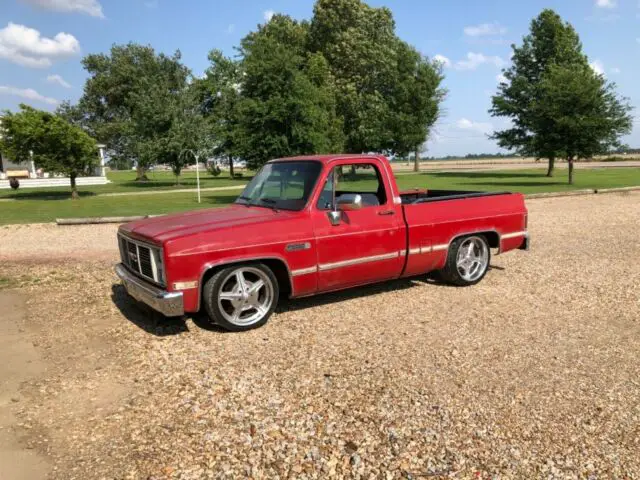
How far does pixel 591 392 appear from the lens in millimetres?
3709

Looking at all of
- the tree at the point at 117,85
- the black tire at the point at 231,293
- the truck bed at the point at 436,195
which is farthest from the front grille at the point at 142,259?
the tree at the point at 117,85

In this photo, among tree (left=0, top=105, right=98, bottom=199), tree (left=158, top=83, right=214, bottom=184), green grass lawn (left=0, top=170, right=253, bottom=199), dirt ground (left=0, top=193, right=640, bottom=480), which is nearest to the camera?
dirt ground (left=0, top=193, right=640, bottom=480)

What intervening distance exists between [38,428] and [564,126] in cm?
2733

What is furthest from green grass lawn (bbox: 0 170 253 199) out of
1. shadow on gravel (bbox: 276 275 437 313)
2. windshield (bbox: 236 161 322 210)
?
shadow on gravel (bbox: 276 275 437 313)

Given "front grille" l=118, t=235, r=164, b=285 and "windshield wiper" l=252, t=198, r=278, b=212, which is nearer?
"front grille" l=118, t=235, r=164, b=285

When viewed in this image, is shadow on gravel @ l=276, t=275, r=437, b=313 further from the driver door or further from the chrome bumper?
the chrome bumper

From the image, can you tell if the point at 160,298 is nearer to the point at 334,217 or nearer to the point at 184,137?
the point at 334,217

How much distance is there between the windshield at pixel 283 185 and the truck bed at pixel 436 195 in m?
1.38

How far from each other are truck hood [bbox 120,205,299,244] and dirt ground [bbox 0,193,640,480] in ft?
3.33

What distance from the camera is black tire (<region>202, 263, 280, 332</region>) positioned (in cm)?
485

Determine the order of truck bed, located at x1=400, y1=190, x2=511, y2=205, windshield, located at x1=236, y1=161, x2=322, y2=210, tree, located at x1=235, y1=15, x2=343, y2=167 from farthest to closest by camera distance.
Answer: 1. tree, located at x1=235, y1=15, x2=343, y2=167
2. truck bed, located at x1=400, y1=190, x2=511, y2=205
3. windshield, located at x1=236, y1=161, x2=322, y2=210

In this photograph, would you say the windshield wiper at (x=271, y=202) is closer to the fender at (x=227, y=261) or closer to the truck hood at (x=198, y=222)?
the truck hood at (x=198, y=222)

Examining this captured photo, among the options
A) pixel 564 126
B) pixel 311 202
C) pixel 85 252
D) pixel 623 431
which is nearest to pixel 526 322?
pixel 623 431

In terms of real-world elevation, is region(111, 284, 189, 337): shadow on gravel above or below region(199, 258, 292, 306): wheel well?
below
